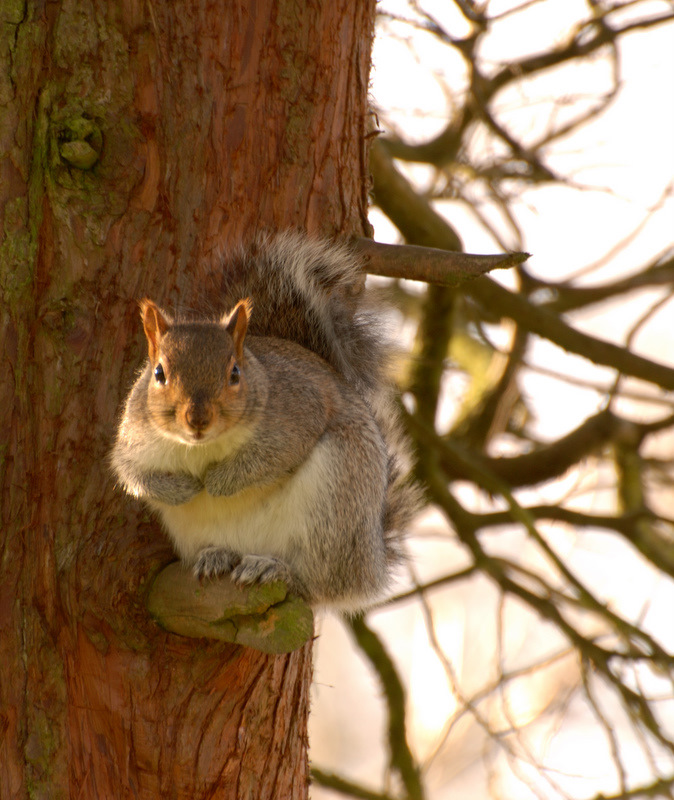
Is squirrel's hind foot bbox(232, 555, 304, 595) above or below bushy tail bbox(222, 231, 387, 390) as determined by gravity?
below

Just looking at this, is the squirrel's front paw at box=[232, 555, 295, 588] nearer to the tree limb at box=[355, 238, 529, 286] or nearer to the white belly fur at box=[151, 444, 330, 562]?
the white belly fur at box=[151, 444, 330, 562]

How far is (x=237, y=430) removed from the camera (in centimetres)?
134

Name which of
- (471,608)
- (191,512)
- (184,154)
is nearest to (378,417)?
(191,512)

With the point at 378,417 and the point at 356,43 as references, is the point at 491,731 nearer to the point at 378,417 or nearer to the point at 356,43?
the point at 378,417

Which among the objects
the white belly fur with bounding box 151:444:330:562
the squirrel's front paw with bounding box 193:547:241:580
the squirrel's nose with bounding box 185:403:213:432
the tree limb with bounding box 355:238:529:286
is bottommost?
the squirrel's front paw with bounding box 193:547:241:580

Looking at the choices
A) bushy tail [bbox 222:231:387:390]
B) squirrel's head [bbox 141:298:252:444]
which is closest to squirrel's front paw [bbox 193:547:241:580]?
squirrel's head [bbox 141:298:252:444]

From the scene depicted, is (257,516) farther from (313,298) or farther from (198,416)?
(313,298)

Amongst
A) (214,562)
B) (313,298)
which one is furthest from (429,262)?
(214,562)

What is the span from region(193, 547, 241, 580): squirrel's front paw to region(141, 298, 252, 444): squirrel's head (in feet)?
0.63

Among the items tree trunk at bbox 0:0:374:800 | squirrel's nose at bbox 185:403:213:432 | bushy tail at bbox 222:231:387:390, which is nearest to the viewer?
squirrel's nose at bbox 185:403:213:432

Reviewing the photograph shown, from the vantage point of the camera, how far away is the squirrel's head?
1.25 metres

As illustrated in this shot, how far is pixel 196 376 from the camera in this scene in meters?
1.27

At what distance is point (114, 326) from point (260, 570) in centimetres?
46

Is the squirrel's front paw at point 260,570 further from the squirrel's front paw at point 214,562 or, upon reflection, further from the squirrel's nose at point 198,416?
the squirrel's nose at point 198,416
